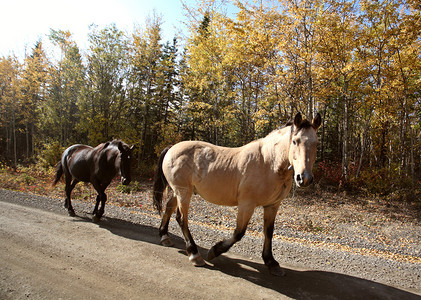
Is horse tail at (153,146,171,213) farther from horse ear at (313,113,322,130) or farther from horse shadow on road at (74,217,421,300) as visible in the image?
horse ear at (313,113,322,130)

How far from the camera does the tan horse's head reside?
2787mm

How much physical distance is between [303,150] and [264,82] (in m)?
11.1

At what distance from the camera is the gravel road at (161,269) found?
2.98 m

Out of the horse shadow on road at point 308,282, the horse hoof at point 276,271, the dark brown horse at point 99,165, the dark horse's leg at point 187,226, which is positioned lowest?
the horse shadow on road at point 308,282

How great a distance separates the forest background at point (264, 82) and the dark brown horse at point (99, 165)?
702 centimetres

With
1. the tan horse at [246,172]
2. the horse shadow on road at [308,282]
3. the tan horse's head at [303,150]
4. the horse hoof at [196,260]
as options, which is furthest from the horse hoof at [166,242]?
the tan horse's head at [303,150]

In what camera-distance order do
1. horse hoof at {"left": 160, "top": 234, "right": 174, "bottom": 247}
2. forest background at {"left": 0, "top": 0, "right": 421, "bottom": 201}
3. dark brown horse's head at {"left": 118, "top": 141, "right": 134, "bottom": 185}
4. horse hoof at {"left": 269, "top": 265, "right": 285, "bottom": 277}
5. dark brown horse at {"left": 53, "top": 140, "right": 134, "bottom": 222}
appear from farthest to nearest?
forest background at {"left": 0, "top": 0, "right": 421, "bottom": 201}, dark brown horse at {"left": 53, "top": 140, "right": 134, "bottom": 222}, dark brown horse's head at {"left": 118, "top": 141, "right": 134, "bottom": 185}, horse hoof at {"left": 160, "top": 234, "right": 174, "bottom": 247}, horse hoof at {"left": 269, "top": 265, "right": 285, "bottom": 277}

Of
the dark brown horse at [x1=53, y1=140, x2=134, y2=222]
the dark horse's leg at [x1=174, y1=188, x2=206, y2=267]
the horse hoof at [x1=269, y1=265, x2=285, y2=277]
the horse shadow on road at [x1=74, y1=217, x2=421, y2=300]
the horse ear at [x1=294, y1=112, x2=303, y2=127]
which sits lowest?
the horse shadow on road at [x1=74, y1=217, x2=421, y2=300]

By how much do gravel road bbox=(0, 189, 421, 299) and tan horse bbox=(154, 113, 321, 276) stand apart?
40cm

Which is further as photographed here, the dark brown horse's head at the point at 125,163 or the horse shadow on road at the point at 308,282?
the dark brown horse's head at the point at 125,163

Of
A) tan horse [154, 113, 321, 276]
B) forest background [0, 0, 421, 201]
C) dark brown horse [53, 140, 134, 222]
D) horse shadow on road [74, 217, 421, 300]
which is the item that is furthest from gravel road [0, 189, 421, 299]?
forest background [0, 0, 421, 201]

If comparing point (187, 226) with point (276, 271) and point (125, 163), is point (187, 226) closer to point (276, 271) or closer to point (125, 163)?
point (276, 271)

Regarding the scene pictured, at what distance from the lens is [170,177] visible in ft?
Answer: 13.8

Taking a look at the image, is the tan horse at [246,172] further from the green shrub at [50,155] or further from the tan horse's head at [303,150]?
the green shrub at [50,155]
